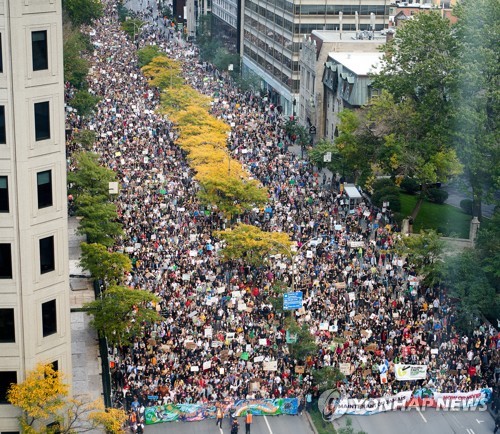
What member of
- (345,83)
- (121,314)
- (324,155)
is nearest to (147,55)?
(345,83)

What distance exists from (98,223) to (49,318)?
29.2 m

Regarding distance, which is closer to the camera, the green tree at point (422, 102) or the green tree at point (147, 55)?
the green tree at point (422, 102)

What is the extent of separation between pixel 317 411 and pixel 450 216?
3717 cm

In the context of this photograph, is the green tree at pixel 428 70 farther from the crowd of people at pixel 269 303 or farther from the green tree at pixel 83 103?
the green tree at pixel 83 103

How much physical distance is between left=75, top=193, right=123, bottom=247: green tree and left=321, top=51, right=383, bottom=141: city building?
29.0 m

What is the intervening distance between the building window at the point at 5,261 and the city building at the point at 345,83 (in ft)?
183

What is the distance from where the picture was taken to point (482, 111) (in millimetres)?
71125

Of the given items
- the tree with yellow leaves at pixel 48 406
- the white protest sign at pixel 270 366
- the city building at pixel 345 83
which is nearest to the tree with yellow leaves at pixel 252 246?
the white protest sign at pixel 270 366

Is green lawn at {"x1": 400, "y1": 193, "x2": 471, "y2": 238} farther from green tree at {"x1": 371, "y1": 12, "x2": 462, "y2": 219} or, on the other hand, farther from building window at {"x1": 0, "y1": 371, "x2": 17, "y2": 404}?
building window at {"x1": 0, "y1": 371, "x2": 17, "y2": 404}

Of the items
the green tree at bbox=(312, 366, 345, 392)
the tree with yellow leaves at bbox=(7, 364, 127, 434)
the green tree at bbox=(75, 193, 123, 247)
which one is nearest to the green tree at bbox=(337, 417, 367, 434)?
the green tree at bbox=(312, 366, 345, 392)

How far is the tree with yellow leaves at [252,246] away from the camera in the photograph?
64.1 m

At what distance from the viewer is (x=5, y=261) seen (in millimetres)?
38062

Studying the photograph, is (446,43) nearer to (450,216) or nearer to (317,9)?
(450,216)

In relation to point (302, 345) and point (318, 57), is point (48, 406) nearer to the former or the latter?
point (302, 345)
